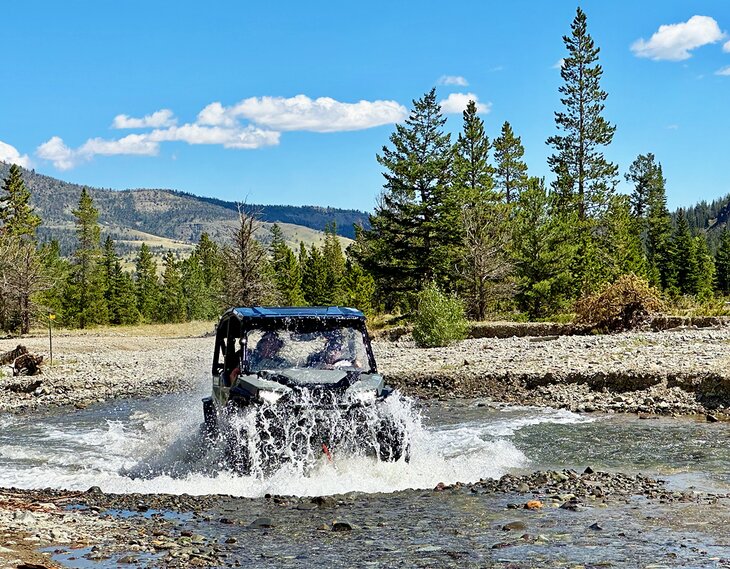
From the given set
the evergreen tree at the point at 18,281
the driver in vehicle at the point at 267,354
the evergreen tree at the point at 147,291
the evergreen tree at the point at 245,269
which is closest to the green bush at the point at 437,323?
the evergreen tree at the point at 245,269

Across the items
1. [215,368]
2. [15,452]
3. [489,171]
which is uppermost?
[489,171]

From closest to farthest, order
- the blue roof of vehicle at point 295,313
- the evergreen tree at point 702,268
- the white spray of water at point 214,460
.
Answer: the white spray of water at point 214,460
the blue roof of vehicle at point 295,313
the evergreen tree at point 702,268

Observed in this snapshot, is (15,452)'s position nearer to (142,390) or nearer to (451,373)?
(142,390)

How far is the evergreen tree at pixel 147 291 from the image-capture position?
104500 millimetres

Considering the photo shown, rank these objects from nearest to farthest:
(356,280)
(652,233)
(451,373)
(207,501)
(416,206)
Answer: (207,501) < (451,373) < (416,206) < (356,280) < (652,233)

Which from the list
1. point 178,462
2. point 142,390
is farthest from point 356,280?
point 178,462

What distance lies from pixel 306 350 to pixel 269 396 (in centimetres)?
136

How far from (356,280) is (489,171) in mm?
20639

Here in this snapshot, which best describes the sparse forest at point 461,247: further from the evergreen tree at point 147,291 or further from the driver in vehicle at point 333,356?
the driver in vehicle at point 333,356

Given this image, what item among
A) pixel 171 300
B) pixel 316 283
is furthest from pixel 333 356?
pixel 171 300

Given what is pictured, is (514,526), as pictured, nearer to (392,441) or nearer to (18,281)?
(392,441)

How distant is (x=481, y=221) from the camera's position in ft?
158

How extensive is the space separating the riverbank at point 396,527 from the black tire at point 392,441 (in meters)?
0.58

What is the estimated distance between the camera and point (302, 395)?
34.5 ft
